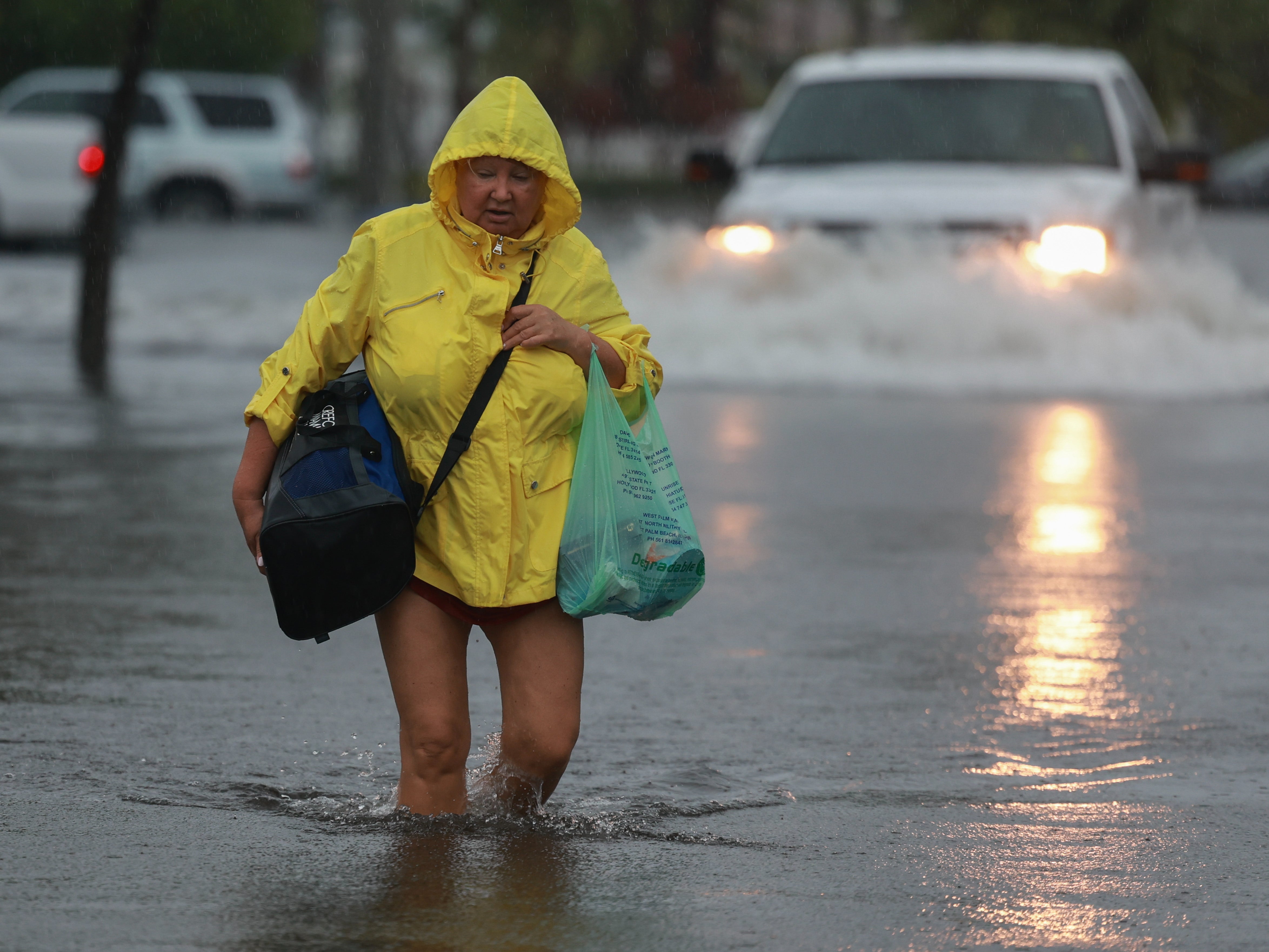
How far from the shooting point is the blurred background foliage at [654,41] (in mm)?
29516

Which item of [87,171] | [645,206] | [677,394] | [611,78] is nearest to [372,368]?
[677,394]

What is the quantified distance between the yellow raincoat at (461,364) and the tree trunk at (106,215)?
353 inches

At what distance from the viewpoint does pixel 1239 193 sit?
3894 centimetres

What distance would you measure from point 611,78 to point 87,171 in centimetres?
2760

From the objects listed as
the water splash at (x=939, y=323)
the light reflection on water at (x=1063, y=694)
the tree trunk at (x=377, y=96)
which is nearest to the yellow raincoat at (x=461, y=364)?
the light reflection on water at (x=1063, y=694)

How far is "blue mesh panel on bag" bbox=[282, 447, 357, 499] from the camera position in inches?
169

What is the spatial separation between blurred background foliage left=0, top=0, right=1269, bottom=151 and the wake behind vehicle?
632cm

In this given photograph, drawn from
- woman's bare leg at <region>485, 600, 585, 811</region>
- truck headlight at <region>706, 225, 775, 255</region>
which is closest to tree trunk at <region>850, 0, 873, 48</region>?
truck headlight at <region>706, 225, 775, 255</region>

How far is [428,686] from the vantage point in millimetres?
4438

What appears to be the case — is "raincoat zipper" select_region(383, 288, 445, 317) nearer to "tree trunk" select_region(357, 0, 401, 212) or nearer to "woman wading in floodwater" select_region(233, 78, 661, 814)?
"woman wading in floodwater" select_region(233, 78, 661, 814)

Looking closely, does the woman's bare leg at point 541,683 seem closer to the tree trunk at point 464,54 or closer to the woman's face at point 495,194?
the woman's face at point 495,194

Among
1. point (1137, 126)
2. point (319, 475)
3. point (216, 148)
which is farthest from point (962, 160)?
point (216, 148)

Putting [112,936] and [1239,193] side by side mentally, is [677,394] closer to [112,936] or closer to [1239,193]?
[112,936]

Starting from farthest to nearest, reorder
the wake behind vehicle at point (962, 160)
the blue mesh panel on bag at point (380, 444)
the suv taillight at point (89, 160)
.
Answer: the suv taillight at point (89, 160) < the wake behind vehicle at point (962, 160) < the blue mesh panel on bag at point (380, 444)
